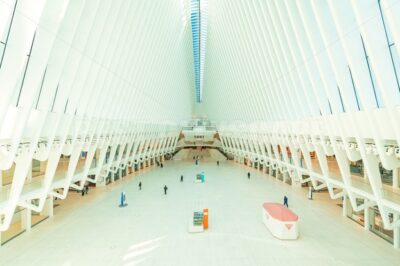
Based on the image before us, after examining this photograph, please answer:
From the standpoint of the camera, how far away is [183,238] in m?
11.1

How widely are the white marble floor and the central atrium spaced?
0.28 feet

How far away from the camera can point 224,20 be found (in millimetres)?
21281

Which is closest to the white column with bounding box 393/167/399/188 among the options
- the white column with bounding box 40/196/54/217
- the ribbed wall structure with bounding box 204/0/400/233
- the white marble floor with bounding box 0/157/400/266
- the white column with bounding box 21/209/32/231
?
the ribbed wall structure with bounding box 204/0/400/233

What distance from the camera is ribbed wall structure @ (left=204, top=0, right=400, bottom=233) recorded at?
7203 millimetres

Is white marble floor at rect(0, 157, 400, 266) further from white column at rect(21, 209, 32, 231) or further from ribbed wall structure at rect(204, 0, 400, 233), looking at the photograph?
ribbed wall structure at rect(204, 0, 400, 233)

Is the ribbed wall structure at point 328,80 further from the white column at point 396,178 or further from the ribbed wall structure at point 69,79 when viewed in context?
the ribbed wall structure at point 69,79

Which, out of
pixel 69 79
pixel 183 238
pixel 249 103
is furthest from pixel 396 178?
pixel 69 79

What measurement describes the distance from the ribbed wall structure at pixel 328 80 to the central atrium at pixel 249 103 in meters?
0.06

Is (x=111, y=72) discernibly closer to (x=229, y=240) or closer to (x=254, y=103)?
(x=229, y=240)

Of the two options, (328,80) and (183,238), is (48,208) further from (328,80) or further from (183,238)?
(328,80)

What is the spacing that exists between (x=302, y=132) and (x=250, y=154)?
16.7 meters

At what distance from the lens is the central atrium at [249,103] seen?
750cm

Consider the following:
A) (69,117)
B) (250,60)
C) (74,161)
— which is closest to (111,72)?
(69,117)

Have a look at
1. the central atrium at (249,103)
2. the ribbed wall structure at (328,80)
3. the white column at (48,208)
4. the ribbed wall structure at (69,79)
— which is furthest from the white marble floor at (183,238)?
the ribbed wall structure at (69,79)
